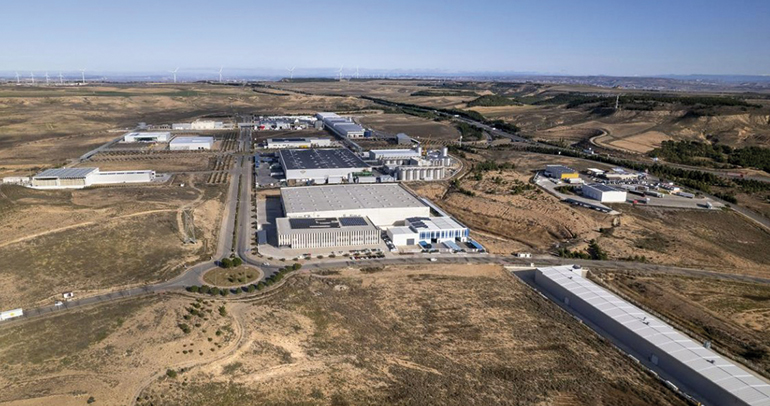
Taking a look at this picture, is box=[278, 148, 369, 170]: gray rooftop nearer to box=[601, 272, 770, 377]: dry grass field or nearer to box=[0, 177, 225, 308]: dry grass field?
box=[0, 177, 225, 308]: dry grass field

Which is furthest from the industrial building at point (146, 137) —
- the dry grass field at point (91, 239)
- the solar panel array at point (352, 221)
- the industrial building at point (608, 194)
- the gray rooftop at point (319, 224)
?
the industrial building at point (608, 194)

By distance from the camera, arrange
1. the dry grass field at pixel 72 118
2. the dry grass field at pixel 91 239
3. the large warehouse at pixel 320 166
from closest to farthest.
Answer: the dry grass field at pixel 91 239 → the large warehouse at pixel 320 166 → the dry grass field at pixel 72 118

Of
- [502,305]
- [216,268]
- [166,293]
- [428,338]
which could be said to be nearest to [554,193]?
[502,305]

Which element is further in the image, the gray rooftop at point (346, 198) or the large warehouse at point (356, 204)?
the gray rooftop at point (346, 198)

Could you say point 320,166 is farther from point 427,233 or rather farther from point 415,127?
point 415,127

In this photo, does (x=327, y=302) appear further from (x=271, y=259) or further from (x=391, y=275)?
(x=271, y=259)

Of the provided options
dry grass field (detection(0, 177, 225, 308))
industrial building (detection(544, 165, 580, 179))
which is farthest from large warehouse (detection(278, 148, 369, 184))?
industrial building (detection(544, 165, 580, 179))

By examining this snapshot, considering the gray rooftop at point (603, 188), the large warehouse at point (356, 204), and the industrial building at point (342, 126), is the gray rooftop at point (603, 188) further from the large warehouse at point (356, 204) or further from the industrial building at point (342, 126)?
the industrial building at point (342, 126)
